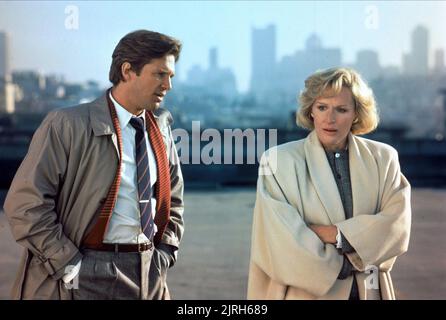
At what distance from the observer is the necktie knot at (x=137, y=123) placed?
2.61m

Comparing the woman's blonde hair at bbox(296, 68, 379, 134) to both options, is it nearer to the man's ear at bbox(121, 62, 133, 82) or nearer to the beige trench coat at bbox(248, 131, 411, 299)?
the beige trench coat at bbox(248, 131, 411, 299)

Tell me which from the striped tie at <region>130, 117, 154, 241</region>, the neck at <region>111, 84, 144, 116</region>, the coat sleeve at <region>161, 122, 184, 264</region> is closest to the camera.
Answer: the striped tie at <region>130, 117, 154, 241</region>

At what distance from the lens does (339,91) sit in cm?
248

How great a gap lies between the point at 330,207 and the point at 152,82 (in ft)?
2.48

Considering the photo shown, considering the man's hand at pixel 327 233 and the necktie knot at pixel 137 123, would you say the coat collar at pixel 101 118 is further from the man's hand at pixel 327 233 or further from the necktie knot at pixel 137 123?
the man's hand at pixel 327 233

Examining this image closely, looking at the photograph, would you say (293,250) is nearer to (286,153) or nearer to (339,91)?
(286,153)

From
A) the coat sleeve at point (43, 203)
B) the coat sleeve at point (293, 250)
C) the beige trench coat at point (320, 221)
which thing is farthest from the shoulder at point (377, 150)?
the coat sleeve at point (43, 203)

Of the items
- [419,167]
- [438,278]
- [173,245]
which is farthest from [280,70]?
[173,245]

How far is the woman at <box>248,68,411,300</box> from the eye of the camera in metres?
2.42

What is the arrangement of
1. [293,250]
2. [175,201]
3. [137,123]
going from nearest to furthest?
[293,250], [137,123], [175,201]

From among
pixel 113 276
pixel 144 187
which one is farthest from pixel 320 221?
pixel 113 276

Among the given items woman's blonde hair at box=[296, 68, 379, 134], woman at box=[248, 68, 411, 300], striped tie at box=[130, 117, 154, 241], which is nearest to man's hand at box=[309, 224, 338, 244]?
woman at box=[248, 68, 411, 300]

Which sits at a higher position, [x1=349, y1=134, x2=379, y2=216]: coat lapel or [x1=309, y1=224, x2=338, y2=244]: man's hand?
[x1=349, y1=134, x2=379, y2=216]: coat lapel

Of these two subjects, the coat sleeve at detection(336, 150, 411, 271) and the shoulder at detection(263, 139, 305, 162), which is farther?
the shoulder at detection(263, 139, 305, 162)
